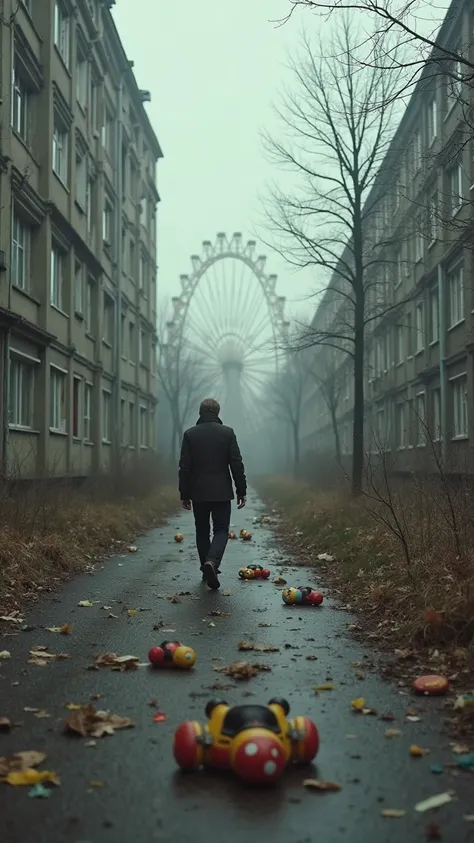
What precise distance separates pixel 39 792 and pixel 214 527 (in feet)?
21.3

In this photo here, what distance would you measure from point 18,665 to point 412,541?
4663mm

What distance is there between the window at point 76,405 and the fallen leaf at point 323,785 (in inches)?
863

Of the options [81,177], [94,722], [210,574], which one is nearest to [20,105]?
[81,177]

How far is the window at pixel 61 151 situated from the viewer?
901 inches

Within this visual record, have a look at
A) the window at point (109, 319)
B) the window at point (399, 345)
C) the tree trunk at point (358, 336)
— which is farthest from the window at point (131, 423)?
the tree trunk at point (358, 336)

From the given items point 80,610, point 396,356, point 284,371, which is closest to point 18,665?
point 80,610

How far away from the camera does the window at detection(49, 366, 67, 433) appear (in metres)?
22.3

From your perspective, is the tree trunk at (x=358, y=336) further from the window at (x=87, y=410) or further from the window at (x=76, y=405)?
the window at (x=87, y=410)

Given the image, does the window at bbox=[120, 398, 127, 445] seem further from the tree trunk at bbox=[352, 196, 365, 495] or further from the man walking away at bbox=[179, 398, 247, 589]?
the man walking away at bbox=[179, 398, 247, 589]

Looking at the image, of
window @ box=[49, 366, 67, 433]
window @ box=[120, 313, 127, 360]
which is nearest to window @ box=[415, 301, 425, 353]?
window @ box=[120, 313, 127, 360]

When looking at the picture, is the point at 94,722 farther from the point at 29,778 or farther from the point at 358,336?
the point at 358,336

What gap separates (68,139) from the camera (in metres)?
→ 23.6

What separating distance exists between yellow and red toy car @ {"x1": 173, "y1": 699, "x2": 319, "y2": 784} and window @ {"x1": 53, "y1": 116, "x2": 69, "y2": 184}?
20710mm

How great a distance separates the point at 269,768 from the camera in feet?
12.5
